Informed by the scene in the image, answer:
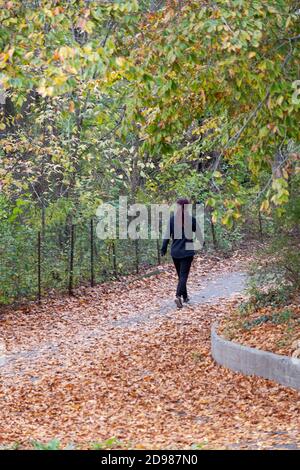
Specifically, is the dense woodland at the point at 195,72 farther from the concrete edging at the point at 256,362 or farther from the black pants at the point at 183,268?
the black pants at the point at 183,268

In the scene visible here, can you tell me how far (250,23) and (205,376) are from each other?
478 centimetres

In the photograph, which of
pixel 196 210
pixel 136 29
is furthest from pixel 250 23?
pixel 196 210

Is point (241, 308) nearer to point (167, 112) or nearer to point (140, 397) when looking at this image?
point (140, 397)

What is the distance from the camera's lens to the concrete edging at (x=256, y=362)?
31.3 ft

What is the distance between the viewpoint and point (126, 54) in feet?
32.4

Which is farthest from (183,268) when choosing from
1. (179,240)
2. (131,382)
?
(131,382)

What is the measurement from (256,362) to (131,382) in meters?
1.79

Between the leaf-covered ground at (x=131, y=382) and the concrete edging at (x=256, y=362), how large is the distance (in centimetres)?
13

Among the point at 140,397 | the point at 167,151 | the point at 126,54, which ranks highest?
the point at 126,54

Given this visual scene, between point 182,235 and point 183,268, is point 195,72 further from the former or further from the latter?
point 183,268

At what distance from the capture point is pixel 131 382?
11.0 metres

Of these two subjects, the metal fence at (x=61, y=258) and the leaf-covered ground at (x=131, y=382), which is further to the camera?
the metal fence at (x=61, y=258)

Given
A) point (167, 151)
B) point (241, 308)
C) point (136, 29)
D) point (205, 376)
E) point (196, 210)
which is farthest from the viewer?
point (196, 210)

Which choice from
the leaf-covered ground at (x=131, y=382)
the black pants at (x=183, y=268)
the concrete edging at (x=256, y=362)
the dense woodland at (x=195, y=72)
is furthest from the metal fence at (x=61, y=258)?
the concrete edging at (x=256, y=362)
